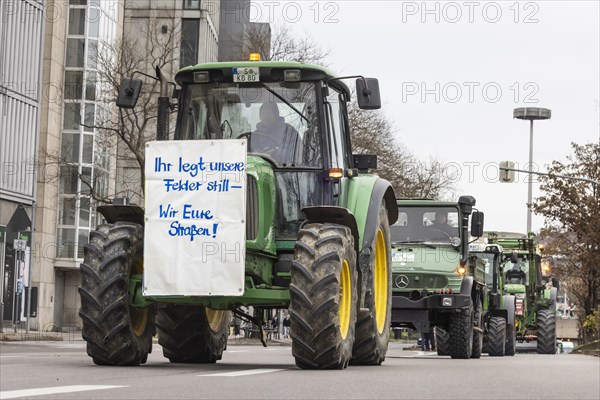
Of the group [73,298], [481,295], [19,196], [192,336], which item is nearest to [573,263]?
[73,298]

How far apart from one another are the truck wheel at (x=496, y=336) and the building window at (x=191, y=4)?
49.6 m

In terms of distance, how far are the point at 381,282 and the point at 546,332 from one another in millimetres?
22616

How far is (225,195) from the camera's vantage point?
558 inches

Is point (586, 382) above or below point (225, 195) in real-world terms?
below

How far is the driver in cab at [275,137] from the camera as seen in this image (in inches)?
613

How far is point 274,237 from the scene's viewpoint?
15.2 meters

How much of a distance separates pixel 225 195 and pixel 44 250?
46.1 metres

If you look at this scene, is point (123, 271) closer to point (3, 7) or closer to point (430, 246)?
point (430, 246)

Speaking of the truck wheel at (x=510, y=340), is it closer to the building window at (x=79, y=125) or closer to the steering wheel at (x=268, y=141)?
the steering wheel at (x=268, y=141)

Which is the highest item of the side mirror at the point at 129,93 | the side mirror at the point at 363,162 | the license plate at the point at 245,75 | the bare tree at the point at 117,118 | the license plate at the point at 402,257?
the bare tree at the point at 117,118

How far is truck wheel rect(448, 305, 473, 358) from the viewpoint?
2573cm

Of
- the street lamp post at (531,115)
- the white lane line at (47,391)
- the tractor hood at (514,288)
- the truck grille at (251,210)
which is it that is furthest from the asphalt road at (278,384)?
the street lamp post at (531,115)

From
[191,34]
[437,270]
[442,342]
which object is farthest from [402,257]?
[191,34]

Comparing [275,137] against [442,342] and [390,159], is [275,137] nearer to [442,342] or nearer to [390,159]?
[442,342]
